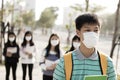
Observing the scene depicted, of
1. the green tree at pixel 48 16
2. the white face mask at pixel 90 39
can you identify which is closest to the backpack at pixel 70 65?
the white face mask at pixel 90 39

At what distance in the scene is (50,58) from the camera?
26.5ft

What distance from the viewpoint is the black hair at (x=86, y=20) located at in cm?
300

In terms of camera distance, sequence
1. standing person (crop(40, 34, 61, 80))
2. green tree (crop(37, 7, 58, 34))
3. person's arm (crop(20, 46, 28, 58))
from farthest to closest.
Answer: green tree (crop(37, 7, 58, 34)) < person's arm (crop(20, 46, 28, 58)) < standing person (crop(40, 34, 61, 80))

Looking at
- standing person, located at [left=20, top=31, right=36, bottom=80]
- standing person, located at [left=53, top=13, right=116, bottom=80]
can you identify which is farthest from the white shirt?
standing person, located at [left=53, top=13, right=116, bottom=80]

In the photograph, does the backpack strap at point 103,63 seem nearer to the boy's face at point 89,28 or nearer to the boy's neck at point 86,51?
the boy's neck at point 86,51

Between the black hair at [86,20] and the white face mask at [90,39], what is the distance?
0.09 m

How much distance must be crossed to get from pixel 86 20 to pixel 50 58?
200 inches

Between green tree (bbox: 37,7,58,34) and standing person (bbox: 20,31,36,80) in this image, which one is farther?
green tree (bbox: 37,7,58,34)

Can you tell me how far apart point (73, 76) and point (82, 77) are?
7cm

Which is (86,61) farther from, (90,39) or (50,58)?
(50,58)

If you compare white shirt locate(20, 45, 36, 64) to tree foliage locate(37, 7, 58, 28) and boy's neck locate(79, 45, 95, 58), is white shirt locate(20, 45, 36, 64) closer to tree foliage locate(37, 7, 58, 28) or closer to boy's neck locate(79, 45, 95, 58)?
boy's neck locate(79, 45, 95, 58)

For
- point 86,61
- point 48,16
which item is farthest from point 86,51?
point 48,16

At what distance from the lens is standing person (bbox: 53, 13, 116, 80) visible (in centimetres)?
301

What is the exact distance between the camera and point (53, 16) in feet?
228
